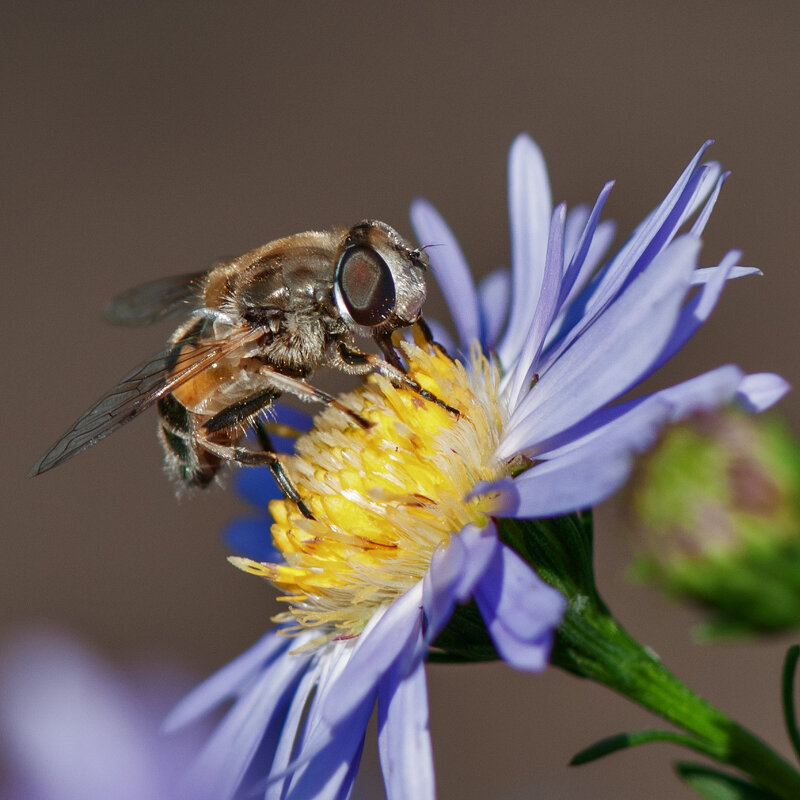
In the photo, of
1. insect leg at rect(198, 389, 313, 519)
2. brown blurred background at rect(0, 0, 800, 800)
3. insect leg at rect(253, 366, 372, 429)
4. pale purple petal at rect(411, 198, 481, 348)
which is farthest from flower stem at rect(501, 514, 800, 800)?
brown blurred background at rect(0, 0, 800, 800)

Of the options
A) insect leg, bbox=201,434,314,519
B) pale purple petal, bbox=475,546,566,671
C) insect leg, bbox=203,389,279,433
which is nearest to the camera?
pale purple petal, bbox=475,546,566,671

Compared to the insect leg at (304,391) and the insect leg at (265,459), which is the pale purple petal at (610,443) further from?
the insect leg at (265,459)

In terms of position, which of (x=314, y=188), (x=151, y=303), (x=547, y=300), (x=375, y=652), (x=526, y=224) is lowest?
(x=375, y=652)

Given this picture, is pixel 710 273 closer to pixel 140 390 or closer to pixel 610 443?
pixel 610 443

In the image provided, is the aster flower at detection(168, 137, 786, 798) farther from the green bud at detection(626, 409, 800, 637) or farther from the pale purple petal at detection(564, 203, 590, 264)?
the green bud at detection(626, 409, 800, 637)

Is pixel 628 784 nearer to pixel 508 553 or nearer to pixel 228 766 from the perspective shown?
pixel 228 766

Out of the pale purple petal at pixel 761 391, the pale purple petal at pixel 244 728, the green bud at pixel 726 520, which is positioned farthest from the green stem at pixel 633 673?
the pale purple petal at pixel 244 728

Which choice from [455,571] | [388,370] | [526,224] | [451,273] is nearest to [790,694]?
[455,571]
